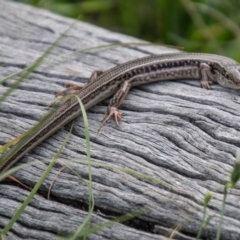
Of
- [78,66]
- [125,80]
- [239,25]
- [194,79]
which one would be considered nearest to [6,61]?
[78,66]

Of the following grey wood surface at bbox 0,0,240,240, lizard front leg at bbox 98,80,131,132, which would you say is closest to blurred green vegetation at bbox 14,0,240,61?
lizard front leg at bbox 98,80,131,132

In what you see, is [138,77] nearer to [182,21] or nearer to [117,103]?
[117,103]

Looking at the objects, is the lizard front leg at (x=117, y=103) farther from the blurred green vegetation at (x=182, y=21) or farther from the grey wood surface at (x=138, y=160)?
the blurred green vegetation at (x=182, y=21)

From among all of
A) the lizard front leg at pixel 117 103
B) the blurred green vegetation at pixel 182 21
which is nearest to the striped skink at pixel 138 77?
the lizard front leg at pixel 117 103

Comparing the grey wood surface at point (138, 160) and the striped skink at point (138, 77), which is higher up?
the striped skink at point (138, 77)

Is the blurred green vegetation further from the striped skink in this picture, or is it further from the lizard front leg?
the lizard front leg

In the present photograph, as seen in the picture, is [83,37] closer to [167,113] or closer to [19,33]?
[19,33]
